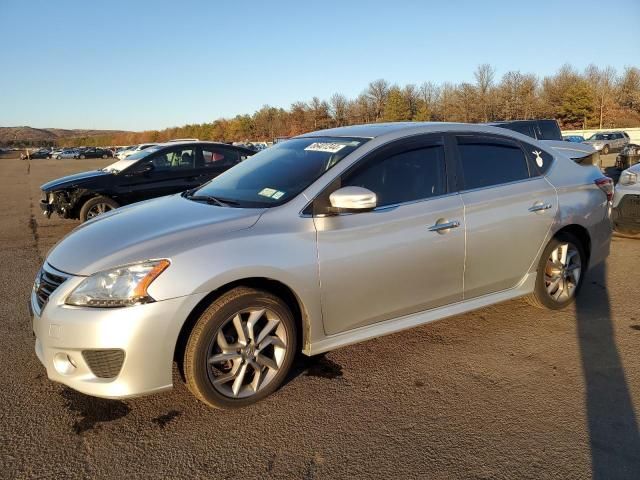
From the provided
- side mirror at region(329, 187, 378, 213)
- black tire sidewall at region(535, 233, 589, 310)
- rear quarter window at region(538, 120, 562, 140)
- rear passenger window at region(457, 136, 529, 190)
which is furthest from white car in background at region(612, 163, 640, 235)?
rear quarter window at region(538, 120, 562, 140)

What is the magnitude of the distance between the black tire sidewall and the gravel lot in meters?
0.36

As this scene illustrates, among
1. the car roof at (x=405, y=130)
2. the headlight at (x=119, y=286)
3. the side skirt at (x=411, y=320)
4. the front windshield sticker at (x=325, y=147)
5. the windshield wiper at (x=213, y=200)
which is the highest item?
the car roof at (x=405, y=130)

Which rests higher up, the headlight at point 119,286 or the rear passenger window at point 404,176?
the rear passenger window at point 404,176

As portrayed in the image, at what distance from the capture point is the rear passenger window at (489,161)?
3855 mm

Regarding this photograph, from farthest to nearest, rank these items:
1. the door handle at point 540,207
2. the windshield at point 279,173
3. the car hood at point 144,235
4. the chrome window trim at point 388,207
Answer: the door handle at point 540,207
the windshield at point 279,173
the chrome window trim at point 388,207
the car hood at point 144,235

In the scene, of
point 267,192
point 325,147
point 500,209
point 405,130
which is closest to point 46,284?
point 267,192

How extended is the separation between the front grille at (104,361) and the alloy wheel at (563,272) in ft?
11.5

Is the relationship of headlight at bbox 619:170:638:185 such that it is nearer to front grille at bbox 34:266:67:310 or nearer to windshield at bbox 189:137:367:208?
windshield at bbox 189:137:367:208

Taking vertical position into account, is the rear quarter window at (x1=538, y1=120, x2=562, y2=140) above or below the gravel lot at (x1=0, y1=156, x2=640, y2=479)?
above

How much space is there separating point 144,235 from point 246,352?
0.91 metres

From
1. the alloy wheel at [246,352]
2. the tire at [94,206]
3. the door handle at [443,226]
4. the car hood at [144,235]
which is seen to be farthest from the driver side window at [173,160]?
the alloy wheel at [246,352]

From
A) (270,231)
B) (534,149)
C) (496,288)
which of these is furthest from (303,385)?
(534,149)

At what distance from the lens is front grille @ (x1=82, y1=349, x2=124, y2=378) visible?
2.59m

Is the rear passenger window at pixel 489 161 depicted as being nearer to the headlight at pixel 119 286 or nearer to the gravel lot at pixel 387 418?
the gravel lot at pixel 387 418
